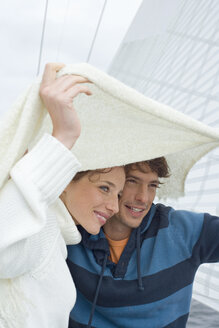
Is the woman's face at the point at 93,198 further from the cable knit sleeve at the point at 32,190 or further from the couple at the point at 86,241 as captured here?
the cable knit sleeve at the point at 32,190

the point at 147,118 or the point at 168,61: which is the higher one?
the point at 147,118

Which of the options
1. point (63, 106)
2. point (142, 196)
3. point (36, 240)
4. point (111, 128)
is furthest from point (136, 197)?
point (63, 106)

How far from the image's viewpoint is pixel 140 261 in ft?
4.92

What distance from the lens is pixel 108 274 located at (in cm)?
146

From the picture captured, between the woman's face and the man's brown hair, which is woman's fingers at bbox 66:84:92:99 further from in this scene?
the man's brown hair

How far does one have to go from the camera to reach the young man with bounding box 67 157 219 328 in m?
1.44

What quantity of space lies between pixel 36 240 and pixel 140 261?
644 mm

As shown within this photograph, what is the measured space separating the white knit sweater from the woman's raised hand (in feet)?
0.11

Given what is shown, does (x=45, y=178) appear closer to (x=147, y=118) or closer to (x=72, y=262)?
(x=147, y=118)

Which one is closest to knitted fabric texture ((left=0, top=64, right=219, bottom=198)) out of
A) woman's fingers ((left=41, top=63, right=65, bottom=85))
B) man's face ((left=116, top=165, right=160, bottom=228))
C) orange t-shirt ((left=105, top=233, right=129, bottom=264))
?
woman's fingers ((left=41, top=63, right=65, bottom=85))

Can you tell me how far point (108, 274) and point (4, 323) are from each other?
0.54m

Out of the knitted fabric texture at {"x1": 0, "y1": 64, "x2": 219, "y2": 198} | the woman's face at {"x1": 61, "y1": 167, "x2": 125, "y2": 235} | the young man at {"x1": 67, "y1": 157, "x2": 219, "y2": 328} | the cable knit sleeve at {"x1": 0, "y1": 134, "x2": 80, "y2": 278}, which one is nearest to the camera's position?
the cable knit sleeve at {"x1": 0, "y1": 134, "x2": 80, "y2": 278}

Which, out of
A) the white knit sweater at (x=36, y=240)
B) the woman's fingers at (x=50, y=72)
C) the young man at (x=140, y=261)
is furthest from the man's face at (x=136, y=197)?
the woman's fingers at (x=50, y=72)

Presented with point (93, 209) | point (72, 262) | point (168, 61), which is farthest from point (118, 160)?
point (168, 61)
